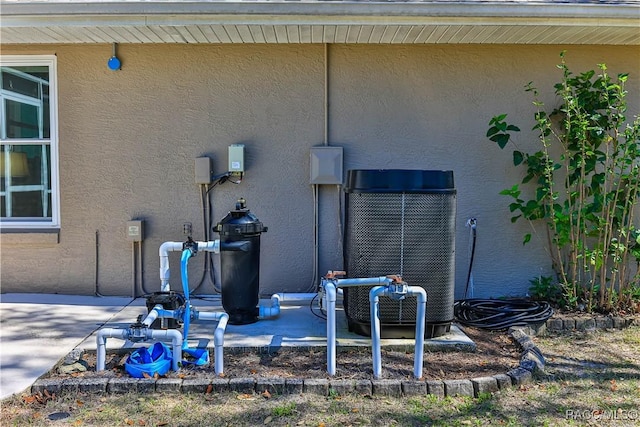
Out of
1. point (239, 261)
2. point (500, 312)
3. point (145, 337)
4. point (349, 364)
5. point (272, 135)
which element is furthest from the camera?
point (272, 135)

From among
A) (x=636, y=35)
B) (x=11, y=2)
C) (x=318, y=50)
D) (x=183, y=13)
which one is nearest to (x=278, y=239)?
(x=318, y=50)

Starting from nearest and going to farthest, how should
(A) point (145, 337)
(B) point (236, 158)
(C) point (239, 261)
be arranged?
(A) point (145, 337)
(C) point (239, 261)
(B) point (236, 158)

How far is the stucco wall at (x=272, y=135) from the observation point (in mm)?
4809

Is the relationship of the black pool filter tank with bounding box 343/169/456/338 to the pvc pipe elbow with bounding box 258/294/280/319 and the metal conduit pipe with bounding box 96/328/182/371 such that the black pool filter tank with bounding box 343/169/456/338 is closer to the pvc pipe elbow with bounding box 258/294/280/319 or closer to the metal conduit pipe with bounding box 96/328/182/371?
the pvc pipe elbow with bounding box 258/294/280/319

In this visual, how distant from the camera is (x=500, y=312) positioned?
427 centimetres

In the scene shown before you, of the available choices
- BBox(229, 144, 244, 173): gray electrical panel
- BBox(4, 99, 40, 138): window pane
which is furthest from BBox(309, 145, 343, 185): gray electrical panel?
BBox(4, 99, 40, 138): window pane

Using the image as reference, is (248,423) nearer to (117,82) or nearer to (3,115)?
(117,82)

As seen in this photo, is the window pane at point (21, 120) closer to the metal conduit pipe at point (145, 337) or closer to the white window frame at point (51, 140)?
the white window frame at point (51, 140)

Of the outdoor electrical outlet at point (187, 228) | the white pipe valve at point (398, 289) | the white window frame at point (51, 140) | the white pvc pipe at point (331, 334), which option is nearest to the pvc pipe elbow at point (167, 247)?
the outdoor electrical outlet at point (187, 228)

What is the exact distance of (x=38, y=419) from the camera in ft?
8.82

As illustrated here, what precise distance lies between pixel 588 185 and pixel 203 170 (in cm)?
367

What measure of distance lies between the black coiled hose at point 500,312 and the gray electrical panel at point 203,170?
2.61 meters

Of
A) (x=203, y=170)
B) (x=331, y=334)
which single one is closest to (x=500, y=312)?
(x=331, y=334)

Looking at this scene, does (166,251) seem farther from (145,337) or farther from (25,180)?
(25,180)
